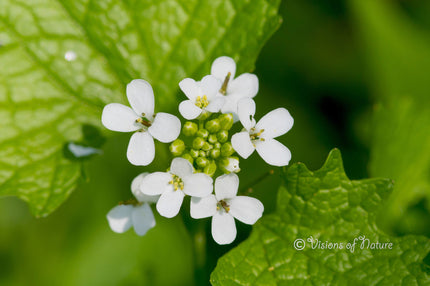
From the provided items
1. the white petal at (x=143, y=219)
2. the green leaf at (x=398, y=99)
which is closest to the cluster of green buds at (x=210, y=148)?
the white petal at (x=143, y=219)

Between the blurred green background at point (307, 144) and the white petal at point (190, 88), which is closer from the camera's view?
the white petal at point (190, 88)

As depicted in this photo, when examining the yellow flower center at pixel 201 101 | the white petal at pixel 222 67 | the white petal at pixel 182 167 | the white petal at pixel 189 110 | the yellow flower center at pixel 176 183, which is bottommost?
the yellow flower center at pixel 176 183

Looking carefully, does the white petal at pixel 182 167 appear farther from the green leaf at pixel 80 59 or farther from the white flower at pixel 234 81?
the green leaf at pixel 80 59

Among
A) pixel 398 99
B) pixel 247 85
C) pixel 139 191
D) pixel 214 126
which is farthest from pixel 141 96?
pixel 398 99

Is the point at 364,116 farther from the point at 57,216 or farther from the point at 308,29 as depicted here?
the point at 57,216

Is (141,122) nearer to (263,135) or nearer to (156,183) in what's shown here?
(156,183)

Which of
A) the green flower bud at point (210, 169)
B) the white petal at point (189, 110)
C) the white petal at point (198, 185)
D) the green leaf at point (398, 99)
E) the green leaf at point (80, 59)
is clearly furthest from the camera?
the green leaf at point (398, 99)

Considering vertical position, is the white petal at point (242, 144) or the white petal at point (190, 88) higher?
the white petal at point (190, 88)
